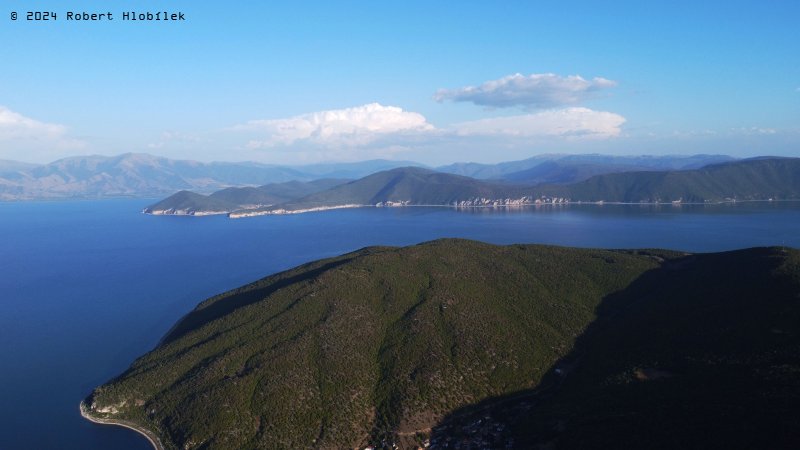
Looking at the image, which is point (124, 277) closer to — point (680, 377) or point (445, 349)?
point (445, 349)

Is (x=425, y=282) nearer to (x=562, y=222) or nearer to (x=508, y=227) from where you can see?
(x=508, y=227)

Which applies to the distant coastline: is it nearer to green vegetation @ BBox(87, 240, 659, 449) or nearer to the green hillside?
the green hillside

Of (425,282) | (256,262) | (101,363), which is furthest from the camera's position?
(256,262)

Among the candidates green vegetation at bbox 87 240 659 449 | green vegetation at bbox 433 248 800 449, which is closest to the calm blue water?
green vegetation at bbox 87 240 659 449

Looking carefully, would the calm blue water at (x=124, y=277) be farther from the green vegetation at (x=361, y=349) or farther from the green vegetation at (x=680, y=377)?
the green vegetation at (x=680, y=377)

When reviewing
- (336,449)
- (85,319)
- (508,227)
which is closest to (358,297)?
(336,449)

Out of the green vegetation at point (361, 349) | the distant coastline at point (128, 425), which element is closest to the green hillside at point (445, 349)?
the green vegetation at point (361, 349)

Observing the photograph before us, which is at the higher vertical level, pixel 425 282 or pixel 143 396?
pixel 425 282
